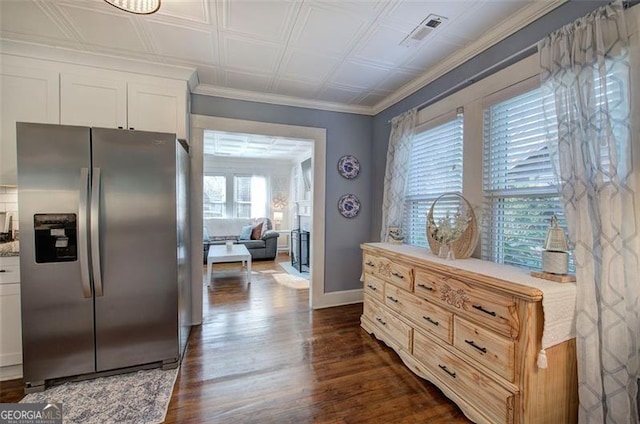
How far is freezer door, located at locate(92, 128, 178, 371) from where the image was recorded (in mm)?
2039

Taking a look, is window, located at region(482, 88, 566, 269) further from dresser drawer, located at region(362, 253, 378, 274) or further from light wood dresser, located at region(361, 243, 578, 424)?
dresser drawer, located at region(362, 253, 378, 274)

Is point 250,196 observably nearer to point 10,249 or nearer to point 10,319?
point 10,249

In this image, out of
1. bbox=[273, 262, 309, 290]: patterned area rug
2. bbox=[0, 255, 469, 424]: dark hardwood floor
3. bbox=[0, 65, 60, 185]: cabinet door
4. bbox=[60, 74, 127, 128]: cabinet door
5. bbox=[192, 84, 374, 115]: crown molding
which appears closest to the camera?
bbox=[0, 255, 469, 424]: dark hardwood floor

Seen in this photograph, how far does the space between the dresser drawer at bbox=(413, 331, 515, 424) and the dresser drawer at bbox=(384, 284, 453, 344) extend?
99mm

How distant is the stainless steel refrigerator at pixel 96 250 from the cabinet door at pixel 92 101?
2.04 ft

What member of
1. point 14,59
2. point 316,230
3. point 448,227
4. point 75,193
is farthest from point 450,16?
point 14,59

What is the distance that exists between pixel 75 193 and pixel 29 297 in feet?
2.56

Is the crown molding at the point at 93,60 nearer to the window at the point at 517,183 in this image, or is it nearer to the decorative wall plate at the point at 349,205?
the decorative wall plate at the point at 349,205

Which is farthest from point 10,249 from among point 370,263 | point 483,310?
point 483,310

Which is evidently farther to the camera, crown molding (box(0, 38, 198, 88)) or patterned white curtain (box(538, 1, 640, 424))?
crown molding (box(0, 38, 198, 88))

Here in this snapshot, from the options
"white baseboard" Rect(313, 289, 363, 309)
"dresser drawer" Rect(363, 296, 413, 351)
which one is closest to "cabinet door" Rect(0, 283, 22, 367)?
"white baseboard" Rect(313, 289, 363, 309)

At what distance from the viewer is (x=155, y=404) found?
1.81m

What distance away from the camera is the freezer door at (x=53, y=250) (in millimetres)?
1899

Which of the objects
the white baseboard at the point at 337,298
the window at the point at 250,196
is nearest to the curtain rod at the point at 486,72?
the white baseboard at the point at 337,298
